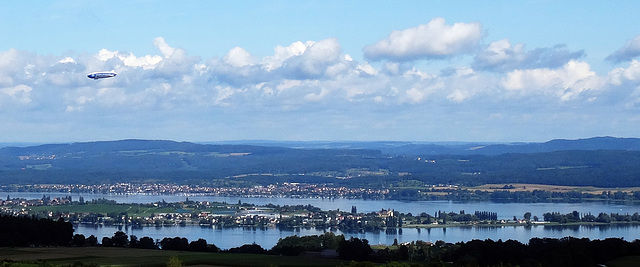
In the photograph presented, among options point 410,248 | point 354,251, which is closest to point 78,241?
point 354,251

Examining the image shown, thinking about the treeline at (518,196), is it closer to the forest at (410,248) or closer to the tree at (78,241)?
the forest at (410,248)

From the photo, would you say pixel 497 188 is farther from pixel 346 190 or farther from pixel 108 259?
pixel 108 259

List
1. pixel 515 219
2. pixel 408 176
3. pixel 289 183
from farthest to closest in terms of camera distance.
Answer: pixel 408 176
pixel 289 183
pixel 515 219

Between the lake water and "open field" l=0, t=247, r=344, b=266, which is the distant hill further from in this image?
"open field" l=0, t=247, r=344, b=266

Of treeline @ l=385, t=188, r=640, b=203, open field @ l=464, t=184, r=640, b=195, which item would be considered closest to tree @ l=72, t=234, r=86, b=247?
treeline @ l=385, t=188, r=640, b=203

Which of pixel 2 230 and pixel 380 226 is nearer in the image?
pixel 2 230

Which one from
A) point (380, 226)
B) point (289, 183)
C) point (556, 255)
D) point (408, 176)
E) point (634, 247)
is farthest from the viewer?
point (408, 176)

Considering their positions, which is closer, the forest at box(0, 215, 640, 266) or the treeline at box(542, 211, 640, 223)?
the forest at box(0, 215, 640, 266)

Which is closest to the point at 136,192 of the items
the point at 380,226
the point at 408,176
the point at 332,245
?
the point at 408,176

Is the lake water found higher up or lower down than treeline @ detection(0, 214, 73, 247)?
lower down

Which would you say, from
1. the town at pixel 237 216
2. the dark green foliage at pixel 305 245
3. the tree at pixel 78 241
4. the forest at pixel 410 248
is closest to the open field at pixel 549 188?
the town at pixel 237 216
